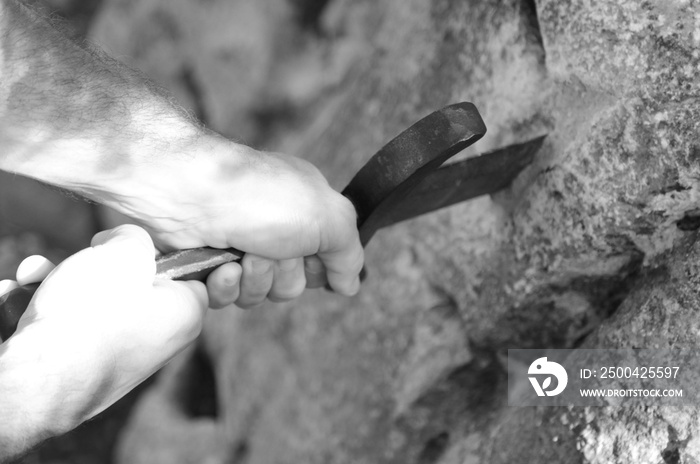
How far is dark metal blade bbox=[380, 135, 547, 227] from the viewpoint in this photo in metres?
1.07

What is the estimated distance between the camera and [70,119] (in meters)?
1.03

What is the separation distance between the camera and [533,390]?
124 cm

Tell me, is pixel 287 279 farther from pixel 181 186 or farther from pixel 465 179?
pixel 465 179

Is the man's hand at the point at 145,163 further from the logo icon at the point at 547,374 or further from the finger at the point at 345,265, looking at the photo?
the logo icon at the point at 547,374

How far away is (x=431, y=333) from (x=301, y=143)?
840 mm

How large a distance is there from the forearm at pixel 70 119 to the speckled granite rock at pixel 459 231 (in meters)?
0.61

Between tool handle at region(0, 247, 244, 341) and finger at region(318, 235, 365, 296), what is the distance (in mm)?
153

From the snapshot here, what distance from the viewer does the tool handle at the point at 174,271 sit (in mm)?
869

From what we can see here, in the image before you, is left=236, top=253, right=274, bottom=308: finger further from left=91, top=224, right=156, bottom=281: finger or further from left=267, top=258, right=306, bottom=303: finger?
left=91, top=224, right=156, bottom=281: finger

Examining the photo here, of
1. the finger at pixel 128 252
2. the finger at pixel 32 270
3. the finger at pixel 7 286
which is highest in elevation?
the finger at pixel 128 252

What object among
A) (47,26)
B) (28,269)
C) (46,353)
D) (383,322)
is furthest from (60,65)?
(383,322)

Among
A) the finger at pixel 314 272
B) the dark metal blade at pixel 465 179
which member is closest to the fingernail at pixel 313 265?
the finger at pixel 314 272

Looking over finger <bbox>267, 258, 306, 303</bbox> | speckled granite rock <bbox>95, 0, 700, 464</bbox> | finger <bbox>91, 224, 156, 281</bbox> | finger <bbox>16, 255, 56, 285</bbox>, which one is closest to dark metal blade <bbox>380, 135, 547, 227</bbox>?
speckled granite rock <bbox>95, 0, 700, 464</bbox>

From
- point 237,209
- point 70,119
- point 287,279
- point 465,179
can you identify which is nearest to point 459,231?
point 465,179
